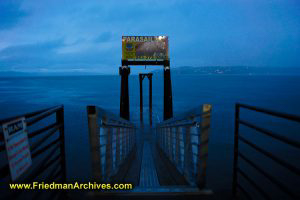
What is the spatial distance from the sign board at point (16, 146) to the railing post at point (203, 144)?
5.72 feet

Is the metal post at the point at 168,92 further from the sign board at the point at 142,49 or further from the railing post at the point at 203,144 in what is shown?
the railing post at the point at 203,144

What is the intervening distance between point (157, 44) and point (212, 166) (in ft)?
31.7

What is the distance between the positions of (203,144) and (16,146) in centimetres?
186

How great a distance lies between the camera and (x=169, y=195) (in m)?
2.54

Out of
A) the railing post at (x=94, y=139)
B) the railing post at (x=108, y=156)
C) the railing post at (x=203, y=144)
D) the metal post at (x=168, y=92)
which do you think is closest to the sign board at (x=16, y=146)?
the railing post at (x=94, y=139)

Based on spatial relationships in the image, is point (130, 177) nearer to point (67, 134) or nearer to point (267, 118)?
point (67, 134)

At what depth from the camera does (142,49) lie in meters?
16.1

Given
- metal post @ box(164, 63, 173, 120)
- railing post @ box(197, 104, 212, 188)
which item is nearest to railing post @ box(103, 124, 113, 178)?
railing post @ box(197, 104, 212, 188)

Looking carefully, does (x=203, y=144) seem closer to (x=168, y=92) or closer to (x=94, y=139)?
(x=94, y=139)

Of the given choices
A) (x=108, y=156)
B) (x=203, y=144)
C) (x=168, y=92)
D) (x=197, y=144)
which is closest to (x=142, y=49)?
(x=168, y=92)

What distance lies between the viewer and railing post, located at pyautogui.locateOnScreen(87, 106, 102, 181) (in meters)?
2.31

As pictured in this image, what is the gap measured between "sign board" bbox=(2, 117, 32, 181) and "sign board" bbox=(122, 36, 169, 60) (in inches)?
575

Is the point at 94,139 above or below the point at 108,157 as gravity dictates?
above

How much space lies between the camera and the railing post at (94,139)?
2307 millimetres
